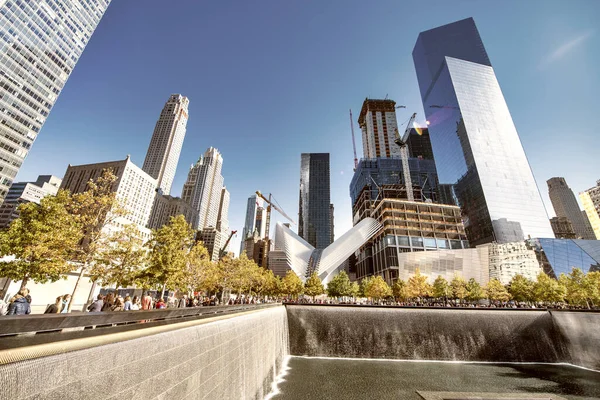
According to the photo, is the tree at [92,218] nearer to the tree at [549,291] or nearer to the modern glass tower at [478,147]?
the tree at [549,291]

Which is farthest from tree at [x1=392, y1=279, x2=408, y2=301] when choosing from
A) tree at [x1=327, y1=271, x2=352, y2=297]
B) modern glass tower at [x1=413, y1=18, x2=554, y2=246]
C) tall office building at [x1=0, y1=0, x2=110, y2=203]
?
tall office building at [x1=0, y1=0, x2=110, y2=203]

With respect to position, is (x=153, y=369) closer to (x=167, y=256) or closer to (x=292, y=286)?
(x=167, y=256)

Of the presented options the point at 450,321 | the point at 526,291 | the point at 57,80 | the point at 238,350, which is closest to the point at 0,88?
the point at 57,80

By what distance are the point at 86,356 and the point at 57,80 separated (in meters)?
105

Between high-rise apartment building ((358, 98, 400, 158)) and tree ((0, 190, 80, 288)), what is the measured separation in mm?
158725

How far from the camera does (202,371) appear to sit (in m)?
6.29

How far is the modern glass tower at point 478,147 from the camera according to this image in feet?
302

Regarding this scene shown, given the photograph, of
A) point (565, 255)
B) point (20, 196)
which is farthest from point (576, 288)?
point (20, 196)

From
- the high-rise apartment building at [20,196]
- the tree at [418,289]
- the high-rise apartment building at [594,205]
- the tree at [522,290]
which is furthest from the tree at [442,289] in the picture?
the high-rise apartment building at [594,205]

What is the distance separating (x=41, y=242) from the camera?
18.3 m

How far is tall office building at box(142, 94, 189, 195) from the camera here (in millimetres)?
160125

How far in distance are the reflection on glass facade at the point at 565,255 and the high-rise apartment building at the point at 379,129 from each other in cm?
9518

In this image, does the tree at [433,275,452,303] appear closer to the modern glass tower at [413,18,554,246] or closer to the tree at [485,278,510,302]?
the tree at [485,278,510,302]

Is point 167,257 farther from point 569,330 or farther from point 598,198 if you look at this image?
point 598,198
